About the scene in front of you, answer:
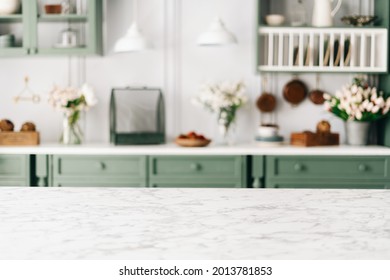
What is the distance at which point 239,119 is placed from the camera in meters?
4.88

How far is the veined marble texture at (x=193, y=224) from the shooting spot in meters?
1.24

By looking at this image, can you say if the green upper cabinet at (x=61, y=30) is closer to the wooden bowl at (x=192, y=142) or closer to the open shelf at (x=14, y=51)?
the open shelf at (x=14, y=51)

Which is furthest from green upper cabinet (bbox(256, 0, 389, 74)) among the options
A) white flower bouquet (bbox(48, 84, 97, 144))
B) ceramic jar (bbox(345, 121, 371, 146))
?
white flower bouquet (bbox(48, 84, 97, 144))

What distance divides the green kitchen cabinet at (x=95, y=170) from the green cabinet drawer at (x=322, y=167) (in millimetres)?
1006

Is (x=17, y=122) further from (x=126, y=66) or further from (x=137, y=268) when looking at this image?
(x=137, y=268)

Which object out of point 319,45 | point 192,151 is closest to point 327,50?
point 319,45

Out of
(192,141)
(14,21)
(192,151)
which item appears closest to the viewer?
(192,151)

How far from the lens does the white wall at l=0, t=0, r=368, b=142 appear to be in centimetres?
482

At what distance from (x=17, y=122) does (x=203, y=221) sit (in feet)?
12.2

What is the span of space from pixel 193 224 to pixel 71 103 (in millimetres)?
3239

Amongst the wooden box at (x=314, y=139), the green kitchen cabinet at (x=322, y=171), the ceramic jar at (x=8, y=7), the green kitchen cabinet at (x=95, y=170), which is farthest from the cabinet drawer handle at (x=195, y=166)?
the ceramic jar at (x=8, y=7)

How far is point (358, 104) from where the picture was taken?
14.5ft

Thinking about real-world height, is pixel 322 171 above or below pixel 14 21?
below

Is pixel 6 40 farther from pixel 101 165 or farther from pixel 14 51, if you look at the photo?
pixel 101 165
